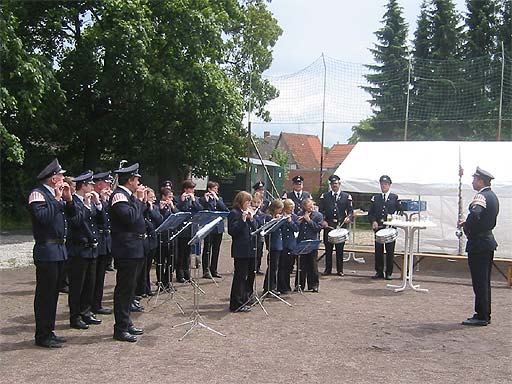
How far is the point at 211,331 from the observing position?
7.52 m

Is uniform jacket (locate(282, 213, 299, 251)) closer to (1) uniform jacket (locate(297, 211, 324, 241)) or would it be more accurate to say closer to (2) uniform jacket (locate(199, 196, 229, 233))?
(1) uniform jacket (locate(297, 211, 324, 241))

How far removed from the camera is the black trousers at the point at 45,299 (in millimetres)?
6656

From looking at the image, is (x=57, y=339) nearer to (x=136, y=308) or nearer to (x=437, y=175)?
(x=136, y=308)

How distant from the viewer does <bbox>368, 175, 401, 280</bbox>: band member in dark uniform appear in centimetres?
1248

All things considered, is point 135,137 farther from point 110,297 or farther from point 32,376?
point 32,376

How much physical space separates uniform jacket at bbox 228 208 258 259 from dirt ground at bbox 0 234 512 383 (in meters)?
0.87

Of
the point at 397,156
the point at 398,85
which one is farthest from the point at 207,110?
the point at 398,85

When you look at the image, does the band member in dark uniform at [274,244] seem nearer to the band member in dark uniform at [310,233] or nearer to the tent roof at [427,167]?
the band member in dark uniform at [310,233]

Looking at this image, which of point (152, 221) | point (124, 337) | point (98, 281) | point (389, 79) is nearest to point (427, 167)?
point (152, 221)

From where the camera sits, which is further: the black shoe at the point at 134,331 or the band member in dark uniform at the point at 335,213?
the band member in dark uniform at the point at 335,213

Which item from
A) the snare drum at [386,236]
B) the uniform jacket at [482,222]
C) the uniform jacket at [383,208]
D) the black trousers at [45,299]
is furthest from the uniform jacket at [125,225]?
the uniform jacket at [383,208]

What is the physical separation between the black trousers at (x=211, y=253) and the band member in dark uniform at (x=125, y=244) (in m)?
5.20

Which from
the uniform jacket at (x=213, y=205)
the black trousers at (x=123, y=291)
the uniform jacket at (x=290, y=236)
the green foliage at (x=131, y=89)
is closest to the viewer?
the black trousers at (x=123, y=291)

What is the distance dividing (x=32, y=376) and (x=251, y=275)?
4101mm
